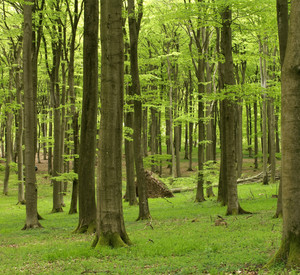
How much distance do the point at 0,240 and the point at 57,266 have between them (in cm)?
553

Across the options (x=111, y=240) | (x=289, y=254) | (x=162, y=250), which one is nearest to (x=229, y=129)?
(x=162, y=250)

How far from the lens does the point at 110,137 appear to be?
8695 millimetres

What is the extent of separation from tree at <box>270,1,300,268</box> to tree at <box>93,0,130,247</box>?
3887 millimetres

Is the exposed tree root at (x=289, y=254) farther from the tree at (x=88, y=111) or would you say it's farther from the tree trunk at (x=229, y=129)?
the tree at (x=88, y=111)

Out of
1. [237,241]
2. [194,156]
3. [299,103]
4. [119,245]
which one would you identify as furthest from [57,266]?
[194,156]

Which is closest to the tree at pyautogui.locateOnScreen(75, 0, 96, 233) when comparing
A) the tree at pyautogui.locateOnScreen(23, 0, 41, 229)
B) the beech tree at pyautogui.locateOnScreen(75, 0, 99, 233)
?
the beech tree at pyautogui.locateOnScreen(75, 0, 99, 233)

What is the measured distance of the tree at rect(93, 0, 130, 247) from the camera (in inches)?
336

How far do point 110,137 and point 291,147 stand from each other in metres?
4.27

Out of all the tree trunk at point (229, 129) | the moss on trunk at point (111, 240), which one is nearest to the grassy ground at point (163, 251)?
the moss on trunk at point (111, 240)

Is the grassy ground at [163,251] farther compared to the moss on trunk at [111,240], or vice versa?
the moss on trunk at [111,240]

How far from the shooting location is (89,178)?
12.2m

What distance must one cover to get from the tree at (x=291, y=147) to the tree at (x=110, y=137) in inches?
153

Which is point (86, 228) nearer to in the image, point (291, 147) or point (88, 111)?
point (88, 111)

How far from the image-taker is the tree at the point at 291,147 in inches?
230
